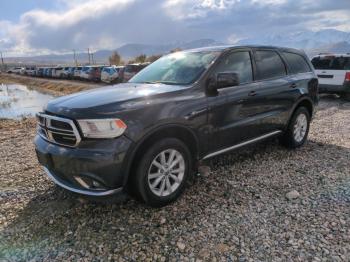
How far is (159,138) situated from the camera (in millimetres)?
3418

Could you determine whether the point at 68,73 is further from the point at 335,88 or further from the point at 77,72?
the point at 335,88

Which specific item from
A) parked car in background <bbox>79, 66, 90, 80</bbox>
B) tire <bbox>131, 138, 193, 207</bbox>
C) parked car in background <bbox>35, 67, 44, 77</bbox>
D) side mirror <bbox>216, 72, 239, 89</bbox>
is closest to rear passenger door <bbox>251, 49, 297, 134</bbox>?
side mirror <bbox>216, 72, 239, 89</bbox>

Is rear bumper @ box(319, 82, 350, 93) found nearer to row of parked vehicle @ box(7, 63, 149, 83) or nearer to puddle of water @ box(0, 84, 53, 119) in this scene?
row of parked vehicle @ box(7, 63, 149, 83)

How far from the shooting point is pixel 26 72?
211ft

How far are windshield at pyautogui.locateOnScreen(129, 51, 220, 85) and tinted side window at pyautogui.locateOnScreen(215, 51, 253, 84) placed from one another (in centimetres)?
16

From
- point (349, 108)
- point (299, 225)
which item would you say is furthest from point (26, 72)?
point (299, 225)

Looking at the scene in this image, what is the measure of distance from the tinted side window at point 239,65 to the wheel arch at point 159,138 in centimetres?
100

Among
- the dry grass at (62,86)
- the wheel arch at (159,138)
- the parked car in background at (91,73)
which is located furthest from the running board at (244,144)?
the parked car in background at (91,73)

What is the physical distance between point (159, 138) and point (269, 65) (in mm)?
2548

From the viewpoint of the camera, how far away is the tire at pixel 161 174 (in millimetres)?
3285

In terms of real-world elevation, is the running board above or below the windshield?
below

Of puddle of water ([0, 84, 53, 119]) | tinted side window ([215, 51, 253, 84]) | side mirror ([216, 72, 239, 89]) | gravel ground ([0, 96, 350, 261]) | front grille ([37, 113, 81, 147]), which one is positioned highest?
tinted side window ([215, 51, 253, 84])

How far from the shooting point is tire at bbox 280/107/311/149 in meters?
5.52

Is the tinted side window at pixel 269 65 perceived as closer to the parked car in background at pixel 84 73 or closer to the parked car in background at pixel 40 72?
the parked car in background at pixel 84 73
